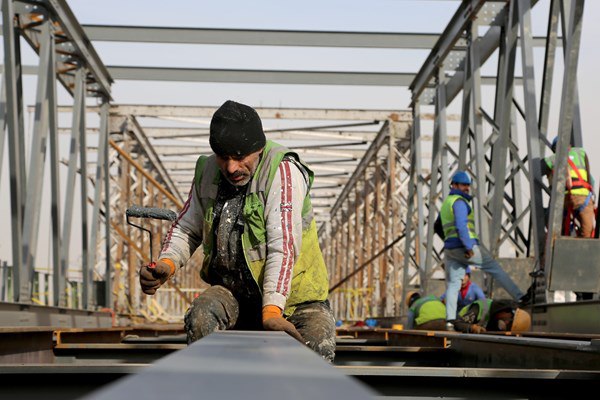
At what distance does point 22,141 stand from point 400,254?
734 inches

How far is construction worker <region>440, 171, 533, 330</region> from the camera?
464 inches

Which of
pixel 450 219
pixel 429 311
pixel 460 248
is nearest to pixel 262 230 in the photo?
pixel 460 248

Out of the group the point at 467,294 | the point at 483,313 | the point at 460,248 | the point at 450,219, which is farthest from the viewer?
the point at 467,294

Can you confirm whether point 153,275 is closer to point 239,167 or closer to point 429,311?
point 239,167

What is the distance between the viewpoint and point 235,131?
13.4 feet

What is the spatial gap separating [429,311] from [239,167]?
8.45m

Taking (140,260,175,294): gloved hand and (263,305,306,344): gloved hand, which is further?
(140,260,175,294): gloved hand

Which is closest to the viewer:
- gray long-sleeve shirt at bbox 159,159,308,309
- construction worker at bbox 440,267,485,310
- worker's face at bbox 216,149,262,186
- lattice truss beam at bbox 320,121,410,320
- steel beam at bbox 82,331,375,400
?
steel beam at bbox 82,331,375,400

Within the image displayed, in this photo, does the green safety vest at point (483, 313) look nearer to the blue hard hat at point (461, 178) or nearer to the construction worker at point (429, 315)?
the construction worker at point (429, 315)

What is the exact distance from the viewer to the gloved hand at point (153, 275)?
423 cm

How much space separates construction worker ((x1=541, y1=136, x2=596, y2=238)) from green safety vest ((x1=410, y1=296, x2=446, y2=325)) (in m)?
2.29

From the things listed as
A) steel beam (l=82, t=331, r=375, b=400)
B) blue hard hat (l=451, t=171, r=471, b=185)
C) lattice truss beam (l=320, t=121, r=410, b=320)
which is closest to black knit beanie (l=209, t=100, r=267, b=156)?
steel beam (l=82, t=331, r=375, b=400)

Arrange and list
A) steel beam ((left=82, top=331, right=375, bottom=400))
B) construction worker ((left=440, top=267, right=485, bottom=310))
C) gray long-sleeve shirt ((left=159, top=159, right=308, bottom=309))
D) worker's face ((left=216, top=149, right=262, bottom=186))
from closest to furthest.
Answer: steel beam ((left=82, top=331, right=375, bottom=400)), gray long-sleeve shirt ((left=159, top=159, right=308, bottom=309)), worker's face ((left=216, top=149, right=262, bottom=186)), construction worker ((left=440, top=267, right=485, bottom=310))

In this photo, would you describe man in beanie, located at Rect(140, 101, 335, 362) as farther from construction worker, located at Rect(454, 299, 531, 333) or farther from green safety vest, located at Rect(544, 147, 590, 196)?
green safety vest, located at Rect(544, 147, 590, 196)
